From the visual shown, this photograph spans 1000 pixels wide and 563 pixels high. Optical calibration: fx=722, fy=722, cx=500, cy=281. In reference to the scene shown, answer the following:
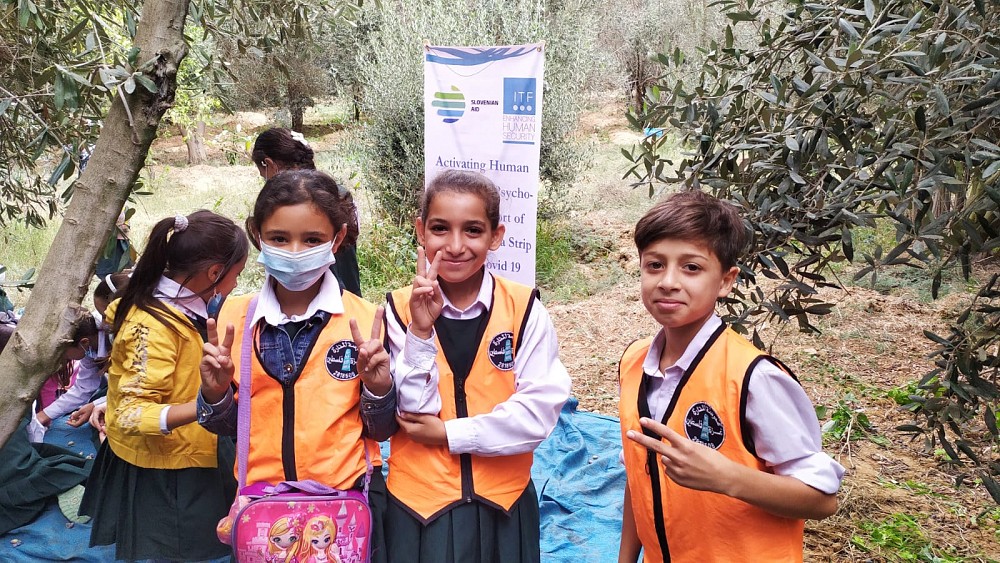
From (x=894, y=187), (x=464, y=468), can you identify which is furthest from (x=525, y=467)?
(x=894, y=187)

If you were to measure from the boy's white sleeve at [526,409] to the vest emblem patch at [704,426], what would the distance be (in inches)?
14.4

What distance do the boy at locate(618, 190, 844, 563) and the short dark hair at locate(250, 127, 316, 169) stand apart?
2319 mm

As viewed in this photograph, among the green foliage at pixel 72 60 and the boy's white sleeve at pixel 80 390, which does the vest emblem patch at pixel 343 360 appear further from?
the boy's white sleeve at pixel 80 390

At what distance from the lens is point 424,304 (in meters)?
1.75

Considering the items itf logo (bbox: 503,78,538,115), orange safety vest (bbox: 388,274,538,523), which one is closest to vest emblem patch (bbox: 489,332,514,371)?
orange safety vest (bbox: 388,274,538,523)

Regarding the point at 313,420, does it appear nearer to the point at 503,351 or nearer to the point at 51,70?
the point at 503,351

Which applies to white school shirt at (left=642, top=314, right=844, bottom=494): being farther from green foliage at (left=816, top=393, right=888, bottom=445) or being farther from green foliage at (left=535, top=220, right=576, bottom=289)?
green foliage at (left=535, top=220, right=576, bottom=289)

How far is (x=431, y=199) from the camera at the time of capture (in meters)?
2.03

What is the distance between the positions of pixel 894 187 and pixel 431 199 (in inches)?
46.1

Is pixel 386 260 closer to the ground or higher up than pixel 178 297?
closer to the ground

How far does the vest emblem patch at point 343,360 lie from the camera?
6.36 ft

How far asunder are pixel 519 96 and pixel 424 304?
114 inches

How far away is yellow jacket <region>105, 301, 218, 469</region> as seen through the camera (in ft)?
7.25

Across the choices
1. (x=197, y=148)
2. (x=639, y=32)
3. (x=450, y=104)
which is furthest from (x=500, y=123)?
(x=197, y=148)
